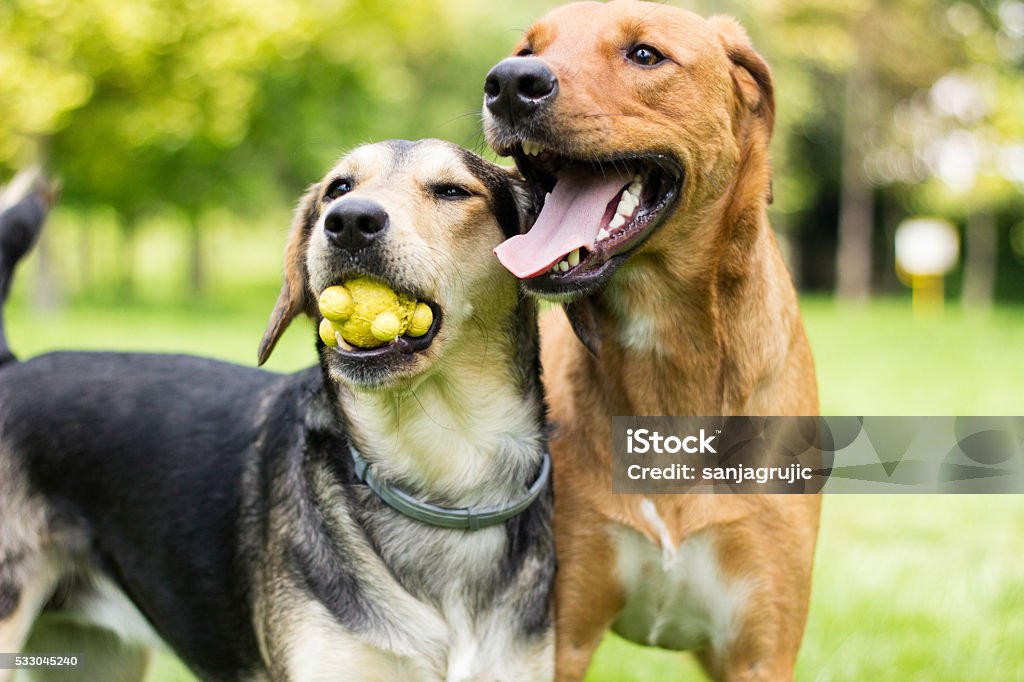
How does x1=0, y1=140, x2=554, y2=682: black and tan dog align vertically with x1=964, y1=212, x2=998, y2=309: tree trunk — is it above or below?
above

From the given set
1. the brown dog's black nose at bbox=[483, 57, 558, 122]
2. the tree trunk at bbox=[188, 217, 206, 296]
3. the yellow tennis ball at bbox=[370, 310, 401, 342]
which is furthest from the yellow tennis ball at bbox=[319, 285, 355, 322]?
the tree trunk at bbox=[188, 217, 206, 296]

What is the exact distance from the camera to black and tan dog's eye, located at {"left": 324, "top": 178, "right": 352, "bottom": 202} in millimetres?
3760

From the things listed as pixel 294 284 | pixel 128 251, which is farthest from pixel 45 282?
pixel 294 284

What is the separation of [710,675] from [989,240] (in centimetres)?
2988

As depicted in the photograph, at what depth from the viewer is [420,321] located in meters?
3.38

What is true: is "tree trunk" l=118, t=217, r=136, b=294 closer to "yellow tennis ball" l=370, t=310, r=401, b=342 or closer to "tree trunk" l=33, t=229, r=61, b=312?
"tree trunk" l=33, t=229, r=61, b=312

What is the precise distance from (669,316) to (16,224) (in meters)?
2.83

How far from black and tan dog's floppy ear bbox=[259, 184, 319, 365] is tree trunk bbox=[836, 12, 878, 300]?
2735cm

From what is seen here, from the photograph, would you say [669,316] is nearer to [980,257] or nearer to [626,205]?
[626,205]

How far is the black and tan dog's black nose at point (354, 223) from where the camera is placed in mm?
3215

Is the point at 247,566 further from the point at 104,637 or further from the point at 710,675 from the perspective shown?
the point at 710,675

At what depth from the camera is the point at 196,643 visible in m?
3.89

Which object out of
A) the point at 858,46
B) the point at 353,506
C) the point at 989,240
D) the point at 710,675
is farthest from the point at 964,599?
the point at 989,240

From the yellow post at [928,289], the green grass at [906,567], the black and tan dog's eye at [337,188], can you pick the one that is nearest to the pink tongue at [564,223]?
the black and tan dog's eye at [337,188]
